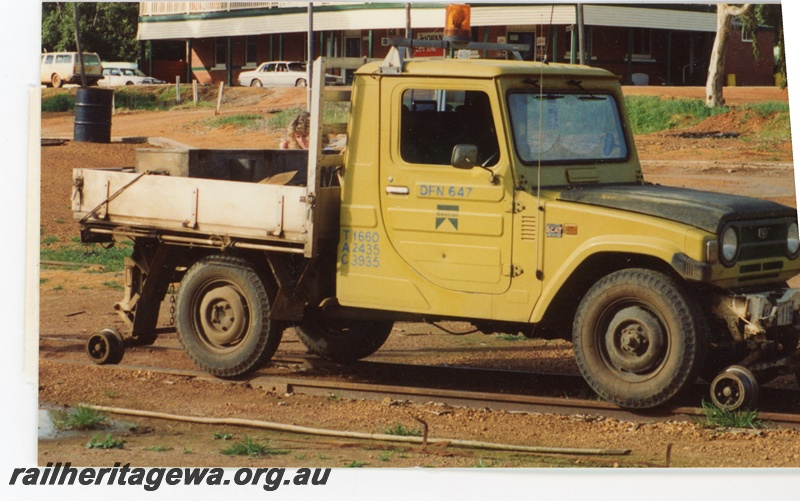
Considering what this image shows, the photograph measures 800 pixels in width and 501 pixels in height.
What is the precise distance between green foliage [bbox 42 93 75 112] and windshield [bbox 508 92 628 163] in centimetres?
1370

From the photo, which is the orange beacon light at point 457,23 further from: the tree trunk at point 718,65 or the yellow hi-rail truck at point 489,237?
the tree trunk at point 718,65

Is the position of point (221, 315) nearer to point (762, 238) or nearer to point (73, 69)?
point (762, 238)

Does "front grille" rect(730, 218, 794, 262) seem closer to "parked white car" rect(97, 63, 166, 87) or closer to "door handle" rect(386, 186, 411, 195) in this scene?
"door handle" rect(386, 186, 411, 195)

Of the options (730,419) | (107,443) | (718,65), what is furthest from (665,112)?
(107,443)

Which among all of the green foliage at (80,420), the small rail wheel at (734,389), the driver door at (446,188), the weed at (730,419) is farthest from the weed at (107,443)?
the small rail wheel at (734,389)

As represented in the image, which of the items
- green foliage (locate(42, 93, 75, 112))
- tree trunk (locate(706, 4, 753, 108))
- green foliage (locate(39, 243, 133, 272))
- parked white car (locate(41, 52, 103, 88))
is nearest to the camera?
tree trunk (locate(706, 4, 753, 108))

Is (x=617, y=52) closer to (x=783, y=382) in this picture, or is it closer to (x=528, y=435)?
(x=783, y=382)

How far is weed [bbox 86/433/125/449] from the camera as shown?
787 cm

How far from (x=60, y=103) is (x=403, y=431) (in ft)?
53.9

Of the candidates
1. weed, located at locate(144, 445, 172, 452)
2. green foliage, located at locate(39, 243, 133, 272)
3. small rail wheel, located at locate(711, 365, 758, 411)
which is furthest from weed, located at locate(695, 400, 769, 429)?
green foliage, located at locate(39, 243, 133, 272)

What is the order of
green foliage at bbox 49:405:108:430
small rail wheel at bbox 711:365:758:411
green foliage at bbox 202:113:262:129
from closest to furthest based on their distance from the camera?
small rail wheel at bbox 711:365:758:411 < green foliage at bbox 49:405:108:430 < green foliage at bbox 202:113:262:129

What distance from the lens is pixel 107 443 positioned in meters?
7.88

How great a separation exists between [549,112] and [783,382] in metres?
2.89

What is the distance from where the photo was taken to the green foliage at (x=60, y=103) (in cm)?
2148
